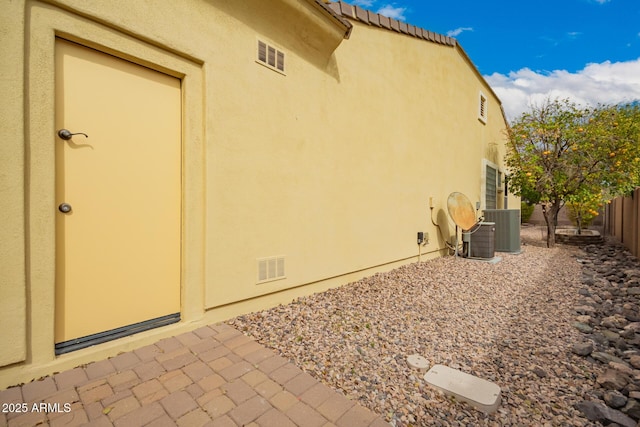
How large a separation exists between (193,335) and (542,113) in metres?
11.0

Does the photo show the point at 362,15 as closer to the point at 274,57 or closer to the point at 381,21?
the point at 381,21

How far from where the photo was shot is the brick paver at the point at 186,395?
5.83ft

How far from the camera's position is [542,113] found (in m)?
8.96

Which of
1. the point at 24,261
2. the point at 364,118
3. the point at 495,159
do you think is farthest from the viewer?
the point at 495,159

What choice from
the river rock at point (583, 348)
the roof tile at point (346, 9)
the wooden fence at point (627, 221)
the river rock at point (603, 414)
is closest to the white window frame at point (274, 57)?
the roof tile at point (346, 9)

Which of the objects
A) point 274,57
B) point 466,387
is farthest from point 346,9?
point 466,387

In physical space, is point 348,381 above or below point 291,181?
below

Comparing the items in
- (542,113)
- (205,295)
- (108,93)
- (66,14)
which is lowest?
(205,295)

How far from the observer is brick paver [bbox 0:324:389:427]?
178 centimetres

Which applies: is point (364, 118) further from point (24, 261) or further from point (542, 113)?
point (542, 113)

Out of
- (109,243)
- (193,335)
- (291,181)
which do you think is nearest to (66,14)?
(109,243)

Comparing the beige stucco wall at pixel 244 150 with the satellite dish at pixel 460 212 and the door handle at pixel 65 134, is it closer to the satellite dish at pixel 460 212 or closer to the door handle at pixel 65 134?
the door handle at pixel 65 134

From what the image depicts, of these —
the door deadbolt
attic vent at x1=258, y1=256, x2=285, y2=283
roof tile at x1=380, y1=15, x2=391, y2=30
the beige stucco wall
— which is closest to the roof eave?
the beige stucco wall

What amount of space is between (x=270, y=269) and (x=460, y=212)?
16.6 feet
